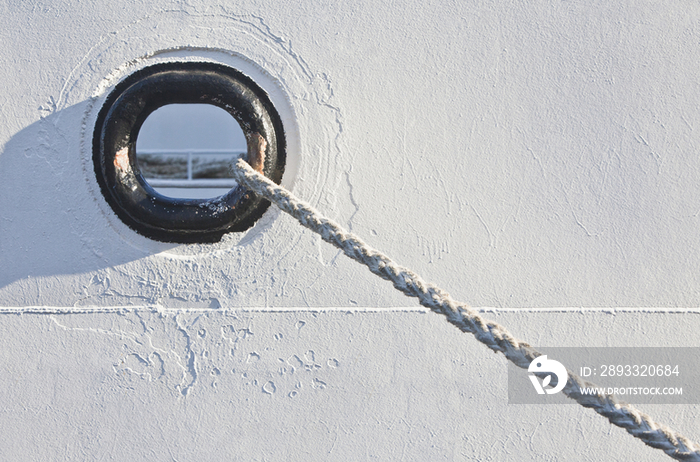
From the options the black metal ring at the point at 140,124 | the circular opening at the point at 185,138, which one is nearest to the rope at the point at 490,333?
the black metal ring at the point at 140,124

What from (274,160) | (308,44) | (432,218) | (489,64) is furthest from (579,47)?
(274,160)

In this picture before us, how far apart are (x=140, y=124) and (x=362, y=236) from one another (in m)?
0.63

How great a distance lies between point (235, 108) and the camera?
116cm

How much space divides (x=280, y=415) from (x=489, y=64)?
1061 mm

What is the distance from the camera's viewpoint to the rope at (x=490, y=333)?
86 cm

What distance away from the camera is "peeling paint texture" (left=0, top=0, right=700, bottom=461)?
3.87 feet

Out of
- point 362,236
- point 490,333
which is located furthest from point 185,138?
point 490,333

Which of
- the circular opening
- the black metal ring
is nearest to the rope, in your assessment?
the black metal ring

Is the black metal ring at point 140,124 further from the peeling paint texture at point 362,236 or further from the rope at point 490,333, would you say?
the rope at point 490,333

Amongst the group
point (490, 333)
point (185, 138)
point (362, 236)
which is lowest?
point (490, 333)

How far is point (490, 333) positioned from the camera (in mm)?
892

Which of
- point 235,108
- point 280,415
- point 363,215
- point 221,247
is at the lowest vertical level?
point 280,415

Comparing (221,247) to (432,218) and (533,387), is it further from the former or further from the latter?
(533,387)

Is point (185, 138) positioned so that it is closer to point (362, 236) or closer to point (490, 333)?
point (362, 236)
